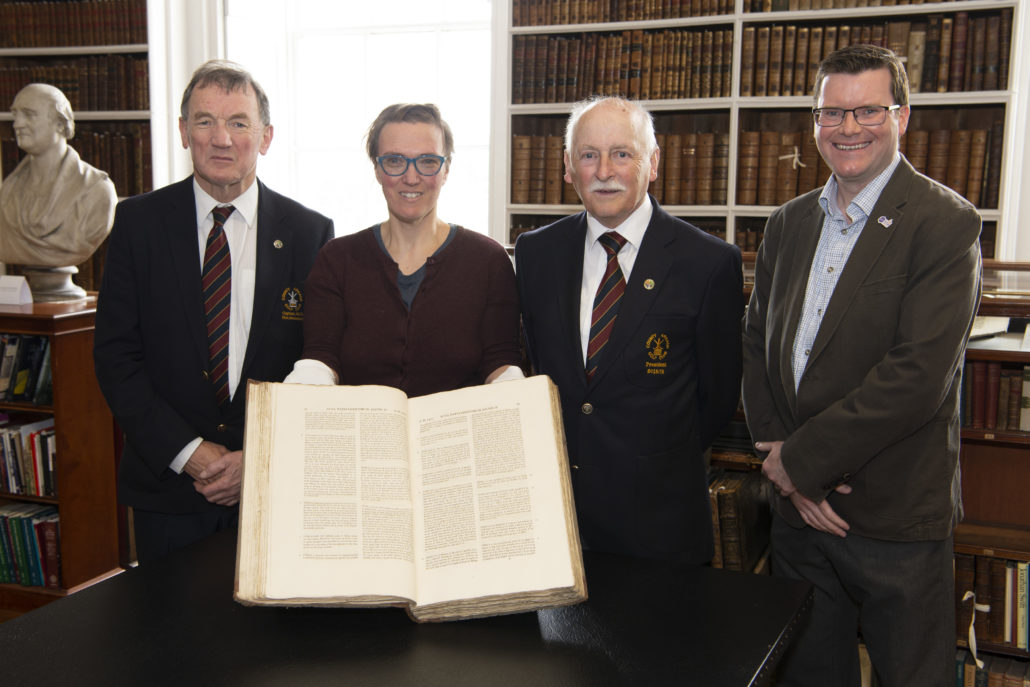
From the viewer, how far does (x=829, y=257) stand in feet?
5.74

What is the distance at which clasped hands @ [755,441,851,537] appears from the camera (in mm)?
1726

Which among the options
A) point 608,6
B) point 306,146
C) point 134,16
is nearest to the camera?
point 608,6

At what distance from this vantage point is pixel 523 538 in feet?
3.46

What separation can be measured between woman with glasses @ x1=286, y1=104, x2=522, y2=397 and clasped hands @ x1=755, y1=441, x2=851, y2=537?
0.59 metres

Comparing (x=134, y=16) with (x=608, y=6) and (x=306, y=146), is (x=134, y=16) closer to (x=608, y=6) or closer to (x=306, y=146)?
(x=306, y=146)

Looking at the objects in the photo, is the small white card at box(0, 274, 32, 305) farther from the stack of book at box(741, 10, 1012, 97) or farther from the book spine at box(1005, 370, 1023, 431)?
the book spine at box(1005, 370, 1023, 431)

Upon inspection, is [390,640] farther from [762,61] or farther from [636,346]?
[762,61]

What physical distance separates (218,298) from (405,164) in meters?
0.53

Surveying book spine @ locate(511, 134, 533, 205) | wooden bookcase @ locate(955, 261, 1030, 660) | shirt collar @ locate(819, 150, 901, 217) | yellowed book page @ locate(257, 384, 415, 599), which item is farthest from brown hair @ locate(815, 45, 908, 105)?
book spine @ locate(511, 134, 533, 205)

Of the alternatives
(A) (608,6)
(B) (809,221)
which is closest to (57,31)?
(A) (608,6)

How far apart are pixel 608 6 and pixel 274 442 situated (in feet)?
10.3

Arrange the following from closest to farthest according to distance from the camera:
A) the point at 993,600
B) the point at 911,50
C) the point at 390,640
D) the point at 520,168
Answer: the point at 390,640 < the point at 993,600 < the point at 911,50 < the point at 520,168

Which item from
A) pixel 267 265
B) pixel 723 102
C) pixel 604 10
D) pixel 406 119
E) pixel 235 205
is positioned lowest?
pixel 267 265

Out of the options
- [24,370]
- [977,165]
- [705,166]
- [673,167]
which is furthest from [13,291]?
[977,165]
